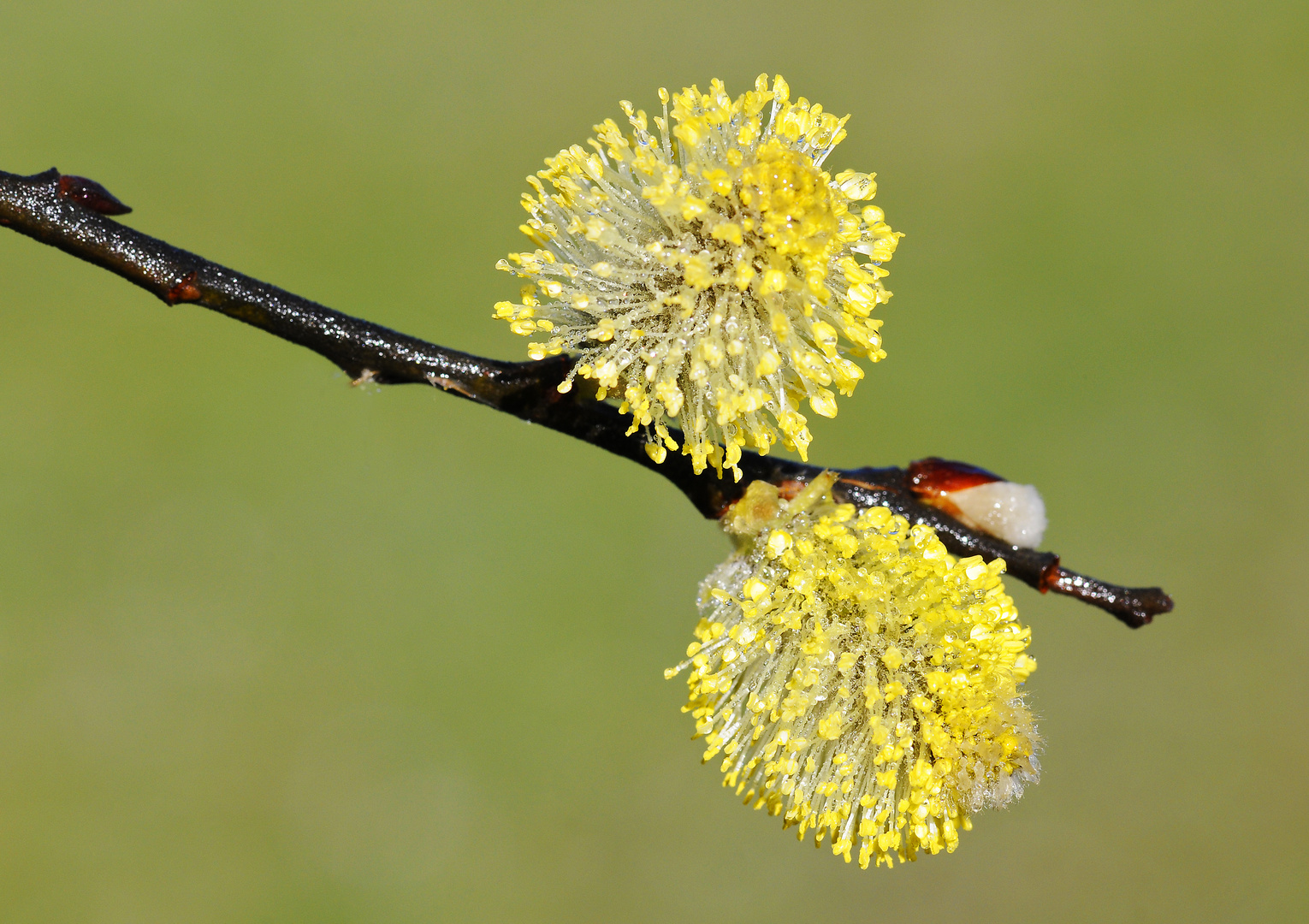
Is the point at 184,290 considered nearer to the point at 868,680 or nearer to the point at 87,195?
the point at 87,195

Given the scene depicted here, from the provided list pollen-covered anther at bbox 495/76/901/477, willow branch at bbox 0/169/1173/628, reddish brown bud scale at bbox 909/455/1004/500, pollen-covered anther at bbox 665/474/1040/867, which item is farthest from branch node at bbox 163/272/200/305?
reddish brown bud scale at bbox 909/455/1004/500

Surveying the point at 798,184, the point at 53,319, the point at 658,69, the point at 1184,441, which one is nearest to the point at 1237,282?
the point at 1184,441

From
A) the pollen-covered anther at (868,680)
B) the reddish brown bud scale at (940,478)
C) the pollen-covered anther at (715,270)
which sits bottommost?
the pollen-covered anther at (868,680)

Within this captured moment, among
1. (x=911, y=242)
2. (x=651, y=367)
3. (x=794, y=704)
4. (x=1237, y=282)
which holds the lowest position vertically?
(x=794, y=704)

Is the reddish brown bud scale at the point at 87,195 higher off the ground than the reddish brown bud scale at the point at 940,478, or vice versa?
the reddish brown bud scale at the point at 940,478

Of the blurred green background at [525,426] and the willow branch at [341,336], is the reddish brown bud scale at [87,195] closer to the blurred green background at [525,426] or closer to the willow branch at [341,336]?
the willow branch at [341,336]

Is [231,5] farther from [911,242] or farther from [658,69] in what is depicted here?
[911,242]

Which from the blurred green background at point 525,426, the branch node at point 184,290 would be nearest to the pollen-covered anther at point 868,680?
the branch node at point 184,290
